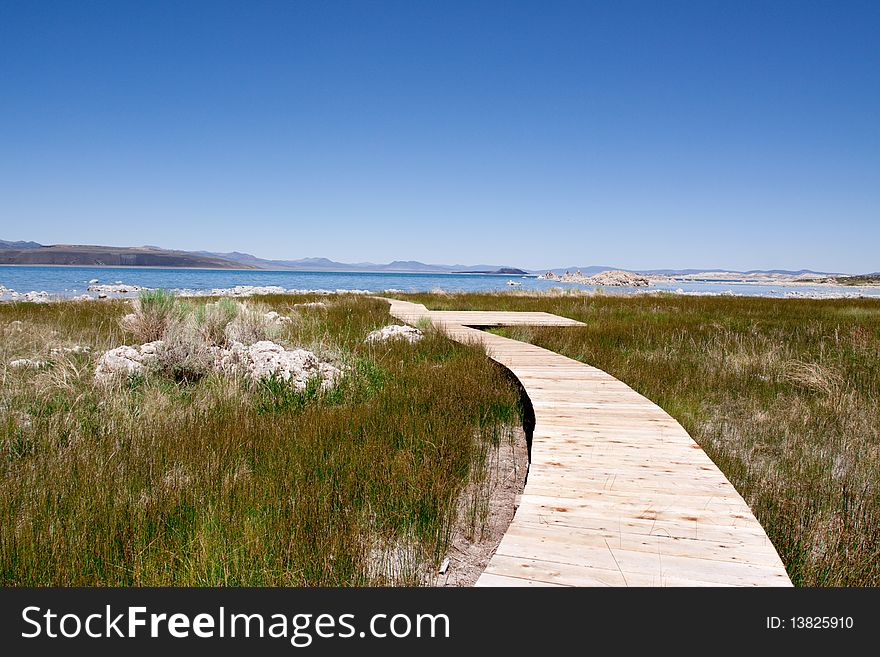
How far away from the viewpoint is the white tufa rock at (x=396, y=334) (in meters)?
9.58

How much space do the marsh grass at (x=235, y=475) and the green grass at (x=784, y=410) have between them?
2.17 metres

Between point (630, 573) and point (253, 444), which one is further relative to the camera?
point (253, 444)

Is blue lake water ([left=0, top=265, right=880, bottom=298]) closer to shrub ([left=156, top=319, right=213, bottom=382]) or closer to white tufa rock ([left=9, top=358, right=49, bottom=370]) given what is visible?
Result: white tufa rock ([left=9, top=358, right=49, bottom=370])

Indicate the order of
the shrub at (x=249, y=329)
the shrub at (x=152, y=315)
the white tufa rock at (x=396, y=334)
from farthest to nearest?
the white tufa rock at (x=396, y=334), the shrub at (x=152, y=315), the shrub at (x=249, y=329)

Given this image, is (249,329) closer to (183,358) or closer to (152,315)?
(183,358)

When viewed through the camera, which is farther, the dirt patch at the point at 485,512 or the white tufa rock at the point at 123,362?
the white tufa rock at the point at 123,362

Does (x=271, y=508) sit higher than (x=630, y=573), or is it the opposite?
(x=630, y=573)

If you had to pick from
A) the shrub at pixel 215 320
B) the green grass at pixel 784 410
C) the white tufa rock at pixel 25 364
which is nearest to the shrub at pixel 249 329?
the shrub at pixel 215 320

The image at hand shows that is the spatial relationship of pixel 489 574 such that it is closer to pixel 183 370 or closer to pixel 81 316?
pixel 183 370

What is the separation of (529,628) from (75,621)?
75.7 inches

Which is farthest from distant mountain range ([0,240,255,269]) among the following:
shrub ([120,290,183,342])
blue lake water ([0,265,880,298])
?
shrub ([120,290,183,342])

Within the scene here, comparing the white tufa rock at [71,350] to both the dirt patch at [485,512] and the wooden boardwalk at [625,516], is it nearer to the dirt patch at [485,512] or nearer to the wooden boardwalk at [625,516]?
the dirt patch at [485,512]

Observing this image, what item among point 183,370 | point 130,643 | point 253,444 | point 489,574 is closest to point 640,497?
point 489,574

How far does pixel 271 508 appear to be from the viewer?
3049mm
